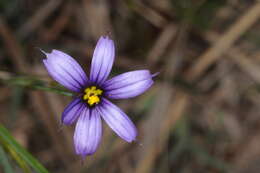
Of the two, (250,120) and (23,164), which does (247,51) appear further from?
(23,164)

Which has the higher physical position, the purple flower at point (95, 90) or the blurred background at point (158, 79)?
the blurred background at point (158, 79)

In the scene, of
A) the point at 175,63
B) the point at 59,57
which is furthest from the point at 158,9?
the point at 59,57

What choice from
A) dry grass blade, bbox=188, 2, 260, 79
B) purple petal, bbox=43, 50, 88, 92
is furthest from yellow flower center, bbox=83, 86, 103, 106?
dry grass blade, bbox=188, 2, 260, 79

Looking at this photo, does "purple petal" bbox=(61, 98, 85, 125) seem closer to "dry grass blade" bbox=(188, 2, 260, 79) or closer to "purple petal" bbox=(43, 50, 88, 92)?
"purple petal" bbox=(43, 50, 88, 92)

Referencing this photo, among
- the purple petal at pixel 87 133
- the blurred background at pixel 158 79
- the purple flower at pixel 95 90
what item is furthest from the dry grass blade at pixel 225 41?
the purple petal at pixel 87 133

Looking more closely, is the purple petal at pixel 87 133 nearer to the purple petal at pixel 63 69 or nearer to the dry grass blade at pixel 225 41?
the purple petal at pixel 63 69

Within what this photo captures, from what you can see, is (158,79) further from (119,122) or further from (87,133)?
(87,133)
